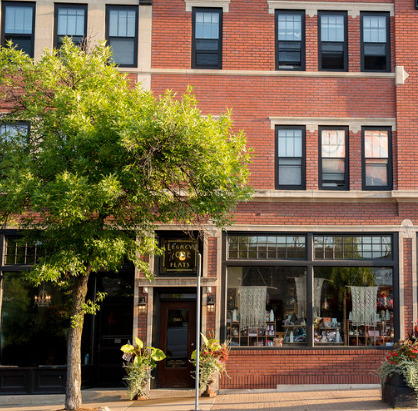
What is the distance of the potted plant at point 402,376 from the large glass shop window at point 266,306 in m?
3.20

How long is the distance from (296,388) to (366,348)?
199cm

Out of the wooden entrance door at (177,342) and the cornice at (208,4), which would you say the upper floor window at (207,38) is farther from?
the wooden entrance door at (177,342)

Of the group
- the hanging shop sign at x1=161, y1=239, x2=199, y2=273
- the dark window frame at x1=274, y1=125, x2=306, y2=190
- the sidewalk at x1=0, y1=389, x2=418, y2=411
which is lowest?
the sidewalk at x1=0, y1=389, x2=418, y2=411

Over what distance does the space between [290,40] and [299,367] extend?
8367 millimetres

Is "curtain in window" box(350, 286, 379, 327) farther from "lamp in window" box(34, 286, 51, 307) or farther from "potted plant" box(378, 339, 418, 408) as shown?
"lamp in window" box(34, 286, 51, 307)

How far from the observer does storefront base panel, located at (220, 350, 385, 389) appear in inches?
589

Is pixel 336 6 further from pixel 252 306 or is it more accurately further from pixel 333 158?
pixel 252 306

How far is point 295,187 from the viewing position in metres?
15.9

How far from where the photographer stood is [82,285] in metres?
12.7

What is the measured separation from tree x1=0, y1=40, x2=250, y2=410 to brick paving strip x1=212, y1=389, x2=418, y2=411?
3.49 metres

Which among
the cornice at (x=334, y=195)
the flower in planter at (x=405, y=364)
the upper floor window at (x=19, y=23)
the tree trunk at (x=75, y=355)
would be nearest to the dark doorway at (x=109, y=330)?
the tree trunk at (x=75, y=355)

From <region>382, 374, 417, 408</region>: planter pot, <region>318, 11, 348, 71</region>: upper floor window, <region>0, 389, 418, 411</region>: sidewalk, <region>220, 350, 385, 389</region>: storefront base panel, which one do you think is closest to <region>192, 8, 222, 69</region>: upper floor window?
<region>318, 11, 348, 71</region>: upper floor window

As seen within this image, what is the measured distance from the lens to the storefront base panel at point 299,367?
49.1 ft

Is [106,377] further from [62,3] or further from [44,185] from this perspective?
[62,3]
